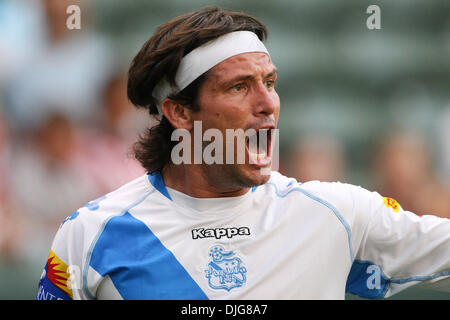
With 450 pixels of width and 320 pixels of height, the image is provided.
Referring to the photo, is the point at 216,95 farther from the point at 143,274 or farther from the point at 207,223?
the point at 143,274

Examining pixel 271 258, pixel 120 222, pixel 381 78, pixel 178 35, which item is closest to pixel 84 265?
pixel 120 222

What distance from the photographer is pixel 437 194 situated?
16.2 ft

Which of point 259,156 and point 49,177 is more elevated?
point 259,156

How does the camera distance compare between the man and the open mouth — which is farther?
the open mouth

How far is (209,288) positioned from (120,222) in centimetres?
45

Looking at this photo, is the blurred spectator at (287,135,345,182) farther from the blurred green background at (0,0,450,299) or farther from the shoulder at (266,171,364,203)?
the shoulder at (266,171,364,203)

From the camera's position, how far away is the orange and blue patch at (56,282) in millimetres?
2576

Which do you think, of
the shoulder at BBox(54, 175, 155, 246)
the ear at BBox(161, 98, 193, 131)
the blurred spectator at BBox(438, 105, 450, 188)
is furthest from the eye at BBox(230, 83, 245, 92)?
the blurred spectator at BBox(438, 105, 450, 188)

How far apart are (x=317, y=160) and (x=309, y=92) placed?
2.30 ft

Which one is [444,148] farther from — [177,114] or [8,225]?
[8,225]

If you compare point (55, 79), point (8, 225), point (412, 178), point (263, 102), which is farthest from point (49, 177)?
point (412, 178)

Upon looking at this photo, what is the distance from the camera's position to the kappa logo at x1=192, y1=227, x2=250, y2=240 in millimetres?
2619

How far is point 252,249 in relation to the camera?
8.45ft

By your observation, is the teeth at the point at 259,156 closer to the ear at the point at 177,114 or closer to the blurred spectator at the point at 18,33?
the ear at the point at 177,114
